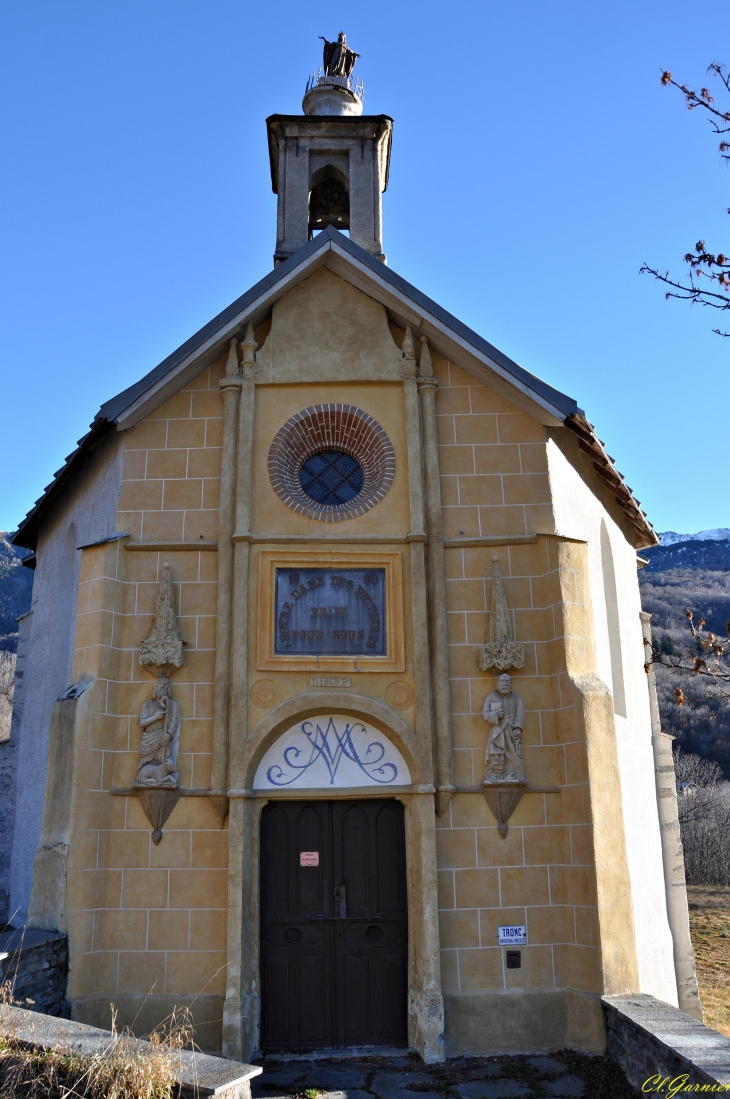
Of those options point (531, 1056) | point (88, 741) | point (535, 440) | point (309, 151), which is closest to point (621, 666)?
point (535, 440)

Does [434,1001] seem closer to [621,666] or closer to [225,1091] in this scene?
[225,1091]

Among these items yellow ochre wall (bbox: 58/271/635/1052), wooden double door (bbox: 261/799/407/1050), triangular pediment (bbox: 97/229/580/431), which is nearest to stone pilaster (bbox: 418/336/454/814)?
yellow ochre wall (bbox: 58/271/635/1052)

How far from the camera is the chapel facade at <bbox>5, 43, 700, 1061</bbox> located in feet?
34.2

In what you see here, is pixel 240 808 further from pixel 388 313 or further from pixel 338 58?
pixel 338 58

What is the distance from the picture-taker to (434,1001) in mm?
10172

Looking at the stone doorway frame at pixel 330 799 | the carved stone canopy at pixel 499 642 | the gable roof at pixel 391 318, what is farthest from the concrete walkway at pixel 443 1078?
the gable roof at pixel 391 318

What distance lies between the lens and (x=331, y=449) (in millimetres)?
12555

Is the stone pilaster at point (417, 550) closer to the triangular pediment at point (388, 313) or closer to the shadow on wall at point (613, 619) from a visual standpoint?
the triangular pediment at point (388, 313)

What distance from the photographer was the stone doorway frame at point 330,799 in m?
10.1

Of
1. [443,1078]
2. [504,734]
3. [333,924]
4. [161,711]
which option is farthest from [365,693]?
[443,1078]

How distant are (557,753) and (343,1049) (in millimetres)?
4015

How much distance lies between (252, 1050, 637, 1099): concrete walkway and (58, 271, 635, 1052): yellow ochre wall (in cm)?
39

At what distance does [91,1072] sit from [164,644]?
515 cm

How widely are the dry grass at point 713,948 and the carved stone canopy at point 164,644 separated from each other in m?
9.71
